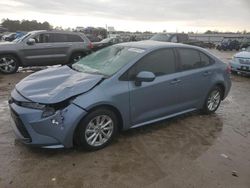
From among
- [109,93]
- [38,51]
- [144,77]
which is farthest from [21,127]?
[38,51]

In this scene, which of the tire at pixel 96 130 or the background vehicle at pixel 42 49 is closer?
the tire at pixel 96 130

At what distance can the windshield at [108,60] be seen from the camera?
16.2 feet

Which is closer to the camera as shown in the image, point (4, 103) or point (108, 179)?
point (108, 179)

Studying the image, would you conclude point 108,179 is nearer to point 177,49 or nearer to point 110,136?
point 110,136

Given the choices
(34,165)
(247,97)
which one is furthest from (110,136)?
(247,97)

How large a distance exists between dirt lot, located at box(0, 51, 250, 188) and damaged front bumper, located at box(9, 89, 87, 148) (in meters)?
0.28

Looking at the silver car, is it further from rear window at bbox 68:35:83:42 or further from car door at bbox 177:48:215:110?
rear window at bbox 68:35:83:42

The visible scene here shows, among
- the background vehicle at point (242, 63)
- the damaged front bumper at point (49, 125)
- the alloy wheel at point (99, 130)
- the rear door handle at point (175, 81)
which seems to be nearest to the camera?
the damaged front bumper at point (49, 125)

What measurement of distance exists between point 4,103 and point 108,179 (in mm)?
4316

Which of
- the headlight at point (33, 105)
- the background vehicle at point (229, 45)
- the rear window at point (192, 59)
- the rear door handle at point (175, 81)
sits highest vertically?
the rear window at point (192, 59)

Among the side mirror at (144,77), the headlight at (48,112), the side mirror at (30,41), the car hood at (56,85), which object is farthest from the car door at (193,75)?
the side mirror at (30,41)

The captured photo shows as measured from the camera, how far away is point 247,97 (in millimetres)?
8805

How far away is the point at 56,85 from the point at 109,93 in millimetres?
815

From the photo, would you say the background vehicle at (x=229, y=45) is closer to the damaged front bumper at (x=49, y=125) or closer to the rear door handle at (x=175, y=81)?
the rear door handle at (x=175, y=81)
